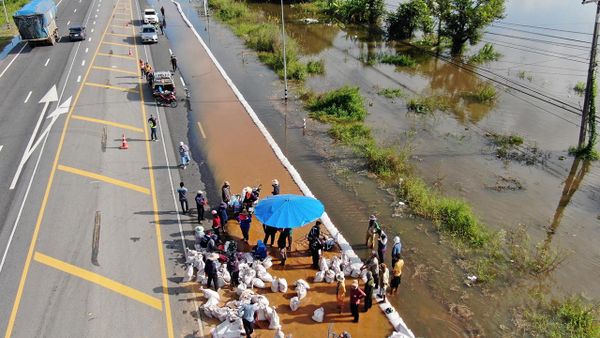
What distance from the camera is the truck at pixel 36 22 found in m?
39.1

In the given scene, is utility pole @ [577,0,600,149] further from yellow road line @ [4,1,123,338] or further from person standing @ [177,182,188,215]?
yellow road line @ [4,1,123,338]

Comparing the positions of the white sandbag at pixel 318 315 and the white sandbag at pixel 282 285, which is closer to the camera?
the white sandbag at pixel 318 315

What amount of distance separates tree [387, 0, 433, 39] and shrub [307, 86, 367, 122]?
70.6ft

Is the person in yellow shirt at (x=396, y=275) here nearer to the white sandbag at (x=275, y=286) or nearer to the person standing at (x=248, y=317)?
the white sandbag at (x=275, y=286)

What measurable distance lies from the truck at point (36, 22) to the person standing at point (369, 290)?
38493 mm

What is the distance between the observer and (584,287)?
15.5 meters

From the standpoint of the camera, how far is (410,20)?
47.0 meters

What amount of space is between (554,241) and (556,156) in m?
8.44

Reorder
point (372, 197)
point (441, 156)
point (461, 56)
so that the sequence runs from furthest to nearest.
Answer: point (461, 56) < point (441, 156) < point (372, 197)

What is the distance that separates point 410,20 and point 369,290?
39.3 metres

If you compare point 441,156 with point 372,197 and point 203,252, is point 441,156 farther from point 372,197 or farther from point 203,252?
point 203,252

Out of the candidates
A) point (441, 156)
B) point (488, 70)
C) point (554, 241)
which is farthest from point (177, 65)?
point (554, 241)

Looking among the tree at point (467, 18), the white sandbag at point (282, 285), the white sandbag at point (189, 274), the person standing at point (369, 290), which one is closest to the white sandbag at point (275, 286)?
the white sandbag at point (282, 285)

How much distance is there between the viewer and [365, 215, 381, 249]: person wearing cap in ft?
53.5
